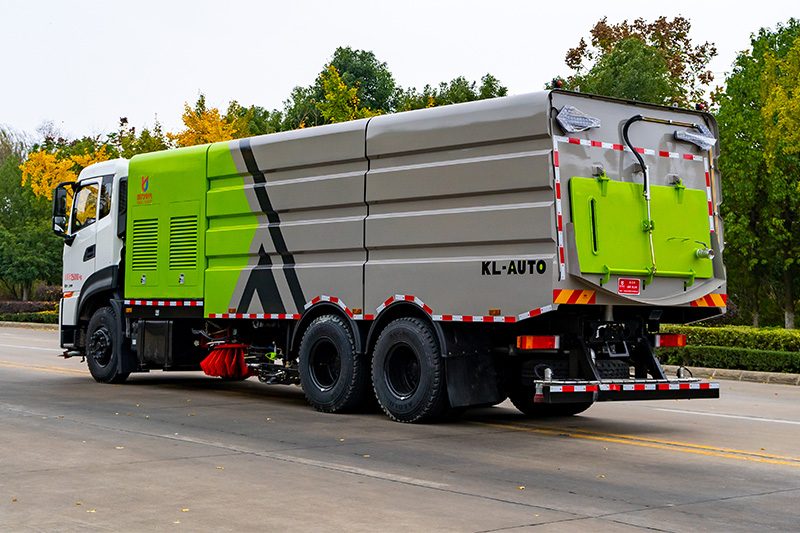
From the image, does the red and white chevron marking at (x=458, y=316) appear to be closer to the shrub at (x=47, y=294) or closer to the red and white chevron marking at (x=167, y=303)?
the red and white chevron marking at (x=167, y=303)

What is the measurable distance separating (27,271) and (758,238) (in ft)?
101

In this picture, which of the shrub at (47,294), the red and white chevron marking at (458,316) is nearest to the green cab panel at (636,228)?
the red and white chevron marking at (458,316)

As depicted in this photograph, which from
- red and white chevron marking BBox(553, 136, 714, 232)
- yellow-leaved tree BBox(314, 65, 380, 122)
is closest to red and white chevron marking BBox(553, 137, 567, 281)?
red and white chevron marking BBox(553, 136, 714, 232)

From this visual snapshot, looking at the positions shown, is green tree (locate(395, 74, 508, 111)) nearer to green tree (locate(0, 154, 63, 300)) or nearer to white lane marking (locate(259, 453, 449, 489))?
green tree (locate(0, 154, 63, 300))

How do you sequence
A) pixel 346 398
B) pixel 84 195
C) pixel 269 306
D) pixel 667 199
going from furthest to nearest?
pixel 84 195
pixel 269 306
pixel 346 398
pixel 667 199

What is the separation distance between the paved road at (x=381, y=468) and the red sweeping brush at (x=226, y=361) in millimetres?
680

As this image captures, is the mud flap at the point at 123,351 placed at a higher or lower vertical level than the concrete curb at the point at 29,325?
lower

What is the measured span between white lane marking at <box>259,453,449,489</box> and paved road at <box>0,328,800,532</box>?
24 millimetres

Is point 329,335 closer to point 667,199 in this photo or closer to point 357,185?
point 357,185

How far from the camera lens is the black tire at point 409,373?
1097 cm

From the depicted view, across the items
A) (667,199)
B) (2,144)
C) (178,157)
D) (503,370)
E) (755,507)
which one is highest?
(2,144)

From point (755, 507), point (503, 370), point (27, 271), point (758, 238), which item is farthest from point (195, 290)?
point (27, 271)

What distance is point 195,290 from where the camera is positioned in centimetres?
1412

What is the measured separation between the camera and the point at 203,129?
33.3m
